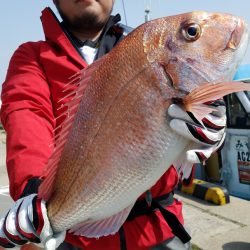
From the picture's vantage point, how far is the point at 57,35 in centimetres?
226

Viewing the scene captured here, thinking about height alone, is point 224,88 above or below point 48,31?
below

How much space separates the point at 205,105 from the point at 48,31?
1.13 m

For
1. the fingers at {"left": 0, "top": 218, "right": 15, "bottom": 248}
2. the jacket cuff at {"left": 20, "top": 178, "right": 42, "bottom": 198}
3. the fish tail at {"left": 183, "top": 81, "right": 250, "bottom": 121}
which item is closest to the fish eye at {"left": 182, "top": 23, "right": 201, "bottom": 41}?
the fish tail at {"left": 183, "top": 81, "right": 250, "bottom": 121}

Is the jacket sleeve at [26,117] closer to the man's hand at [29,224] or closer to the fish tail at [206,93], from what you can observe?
the man's hand at [29,224]

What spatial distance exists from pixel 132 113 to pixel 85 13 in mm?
910

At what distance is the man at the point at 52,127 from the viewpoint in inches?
66.6

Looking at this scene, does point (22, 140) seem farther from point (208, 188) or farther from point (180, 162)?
point (208, 188)

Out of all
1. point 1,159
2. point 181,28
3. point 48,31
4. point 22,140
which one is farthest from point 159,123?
point 1,159

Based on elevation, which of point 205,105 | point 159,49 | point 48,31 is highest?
point 48,31

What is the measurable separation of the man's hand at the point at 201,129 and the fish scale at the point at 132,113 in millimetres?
32

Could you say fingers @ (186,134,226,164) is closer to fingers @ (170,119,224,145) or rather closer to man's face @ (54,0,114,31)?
fingers @ (170,119,224,145)

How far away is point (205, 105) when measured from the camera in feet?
5.11

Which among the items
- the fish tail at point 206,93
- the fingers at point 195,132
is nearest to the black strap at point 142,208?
the fingers at point 195,132

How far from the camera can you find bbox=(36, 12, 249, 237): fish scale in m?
1.55
